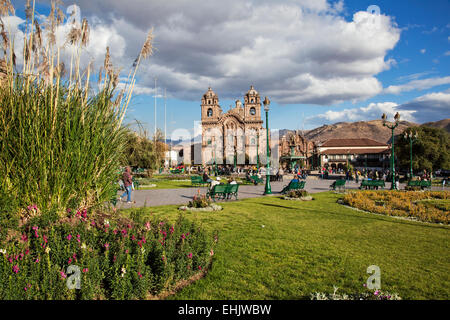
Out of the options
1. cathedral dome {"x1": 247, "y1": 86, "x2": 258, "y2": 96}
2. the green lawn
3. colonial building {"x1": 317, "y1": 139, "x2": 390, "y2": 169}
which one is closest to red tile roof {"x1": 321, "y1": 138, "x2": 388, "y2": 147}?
colonial building {"x1": 317, "y1": 139, "x2": 390, "y2": 169}

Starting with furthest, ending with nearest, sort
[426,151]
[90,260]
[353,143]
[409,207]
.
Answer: [353,143] → [426,151] → [409,207] → [90,260]

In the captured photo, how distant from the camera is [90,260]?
349cm

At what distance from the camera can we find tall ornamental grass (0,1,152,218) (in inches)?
157

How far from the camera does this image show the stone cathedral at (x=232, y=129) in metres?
75.4

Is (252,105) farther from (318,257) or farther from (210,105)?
(318,257)

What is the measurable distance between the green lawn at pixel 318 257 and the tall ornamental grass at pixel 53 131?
7.62ft

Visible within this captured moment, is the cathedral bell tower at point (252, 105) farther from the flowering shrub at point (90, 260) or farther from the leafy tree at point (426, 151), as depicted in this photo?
the flowering shrub at point (90, 260)

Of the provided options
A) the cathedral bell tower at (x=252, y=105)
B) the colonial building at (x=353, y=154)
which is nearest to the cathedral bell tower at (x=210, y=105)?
the cathedral bell tower at (x=252, y=105)

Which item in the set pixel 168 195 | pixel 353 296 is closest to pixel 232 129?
pixel 168 195

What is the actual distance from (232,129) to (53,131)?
7291cm

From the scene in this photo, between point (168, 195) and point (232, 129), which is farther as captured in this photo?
point (232, 129)

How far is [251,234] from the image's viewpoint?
22.5ft

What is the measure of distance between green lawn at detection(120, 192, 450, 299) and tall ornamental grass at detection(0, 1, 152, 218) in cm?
232
